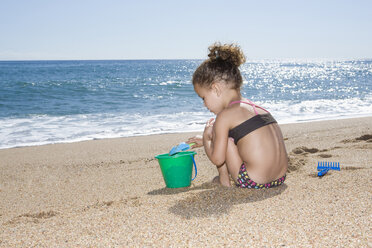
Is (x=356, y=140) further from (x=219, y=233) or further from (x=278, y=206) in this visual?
(x=219, y=233)

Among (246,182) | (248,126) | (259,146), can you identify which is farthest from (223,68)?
(246,182)

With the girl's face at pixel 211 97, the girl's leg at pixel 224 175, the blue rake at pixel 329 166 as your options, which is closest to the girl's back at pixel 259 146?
the girl's face at pixel 211 97

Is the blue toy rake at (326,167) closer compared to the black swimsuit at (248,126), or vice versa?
the black swimsuit at (248,126)

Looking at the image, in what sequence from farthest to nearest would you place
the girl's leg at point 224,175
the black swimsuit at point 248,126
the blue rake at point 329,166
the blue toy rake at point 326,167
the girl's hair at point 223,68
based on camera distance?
the blue rake at point 329,166
the blue toy rake at point 326,167
the girl's leg at point 224,175
the girl's hair at point 223,68
the black swimsuit at point 248,126

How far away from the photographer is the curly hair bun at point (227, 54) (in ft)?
7.98

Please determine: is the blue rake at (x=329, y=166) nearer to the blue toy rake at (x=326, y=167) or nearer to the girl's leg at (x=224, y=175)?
the blue toy rake at (x=326, y=167)

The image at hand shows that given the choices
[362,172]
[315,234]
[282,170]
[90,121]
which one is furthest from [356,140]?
[90,121]

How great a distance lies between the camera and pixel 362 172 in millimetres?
2777

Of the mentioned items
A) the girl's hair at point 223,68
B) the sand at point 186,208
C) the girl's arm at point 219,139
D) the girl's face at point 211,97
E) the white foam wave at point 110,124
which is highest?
the girl's hair at point 223,68

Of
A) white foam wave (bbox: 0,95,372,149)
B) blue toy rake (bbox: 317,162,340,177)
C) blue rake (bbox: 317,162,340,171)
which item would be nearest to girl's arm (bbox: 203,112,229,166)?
blue toy rake (bbox: 317,162,340,177)

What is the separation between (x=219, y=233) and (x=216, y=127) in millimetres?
810

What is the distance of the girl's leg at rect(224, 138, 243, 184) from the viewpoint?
8.02 feet

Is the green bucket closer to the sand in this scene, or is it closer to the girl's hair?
the sand

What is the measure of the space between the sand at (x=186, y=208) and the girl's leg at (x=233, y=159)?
151 mm
